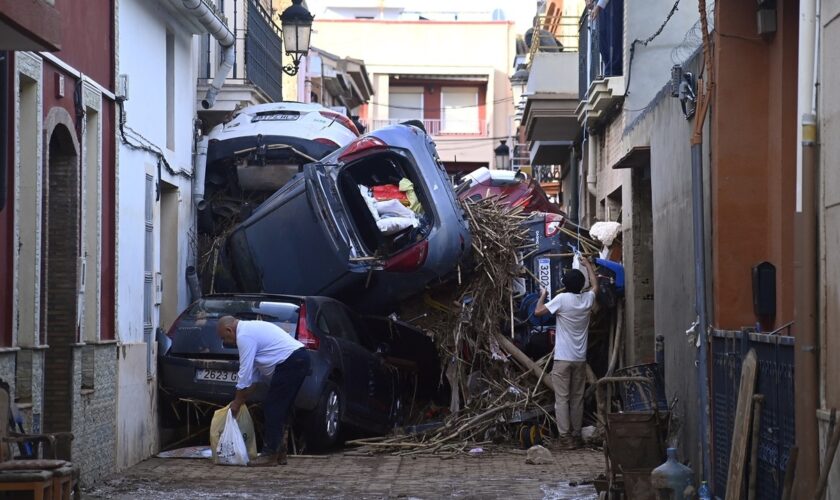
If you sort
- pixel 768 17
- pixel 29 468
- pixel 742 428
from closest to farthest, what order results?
pixel 29 468 < pixel 742 428 < pixel 768 17

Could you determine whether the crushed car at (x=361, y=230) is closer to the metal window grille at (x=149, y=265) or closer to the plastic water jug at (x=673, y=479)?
the metal window grille at (x=149, y=265)

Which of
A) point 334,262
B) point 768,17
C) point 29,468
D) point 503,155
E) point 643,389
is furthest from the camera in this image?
point 503,155

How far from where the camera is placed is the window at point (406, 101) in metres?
57.4

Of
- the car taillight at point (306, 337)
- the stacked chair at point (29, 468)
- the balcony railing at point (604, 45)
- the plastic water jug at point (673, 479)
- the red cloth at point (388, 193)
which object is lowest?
the plastic water jug at point (673, 479)

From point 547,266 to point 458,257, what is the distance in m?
1.64

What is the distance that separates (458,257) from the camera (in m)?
16.5

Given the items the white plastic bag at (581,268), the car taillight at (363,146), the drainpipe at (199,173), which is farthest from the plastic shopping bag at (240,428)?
the drainpipe at (199,173)

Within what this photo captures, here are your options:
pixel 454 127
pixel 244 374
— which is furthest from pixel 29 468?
pixel 454 127

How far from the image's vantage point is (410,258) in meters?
16.2

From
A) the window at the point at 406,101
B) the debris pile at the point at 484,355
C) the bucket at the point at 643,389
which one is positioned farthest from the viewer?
the window at the point at 406,101

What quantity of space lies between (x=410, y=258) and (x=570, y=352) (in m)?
2.10

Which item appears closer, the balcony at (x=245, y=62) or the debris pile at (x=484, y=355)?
the debris pile at (x=484, y=355)

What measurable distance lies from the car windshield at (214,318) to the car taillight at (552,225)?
4173mm

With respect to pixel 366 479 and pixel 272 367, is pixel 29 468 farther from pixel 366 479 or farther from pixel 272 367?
pixel 272 367
